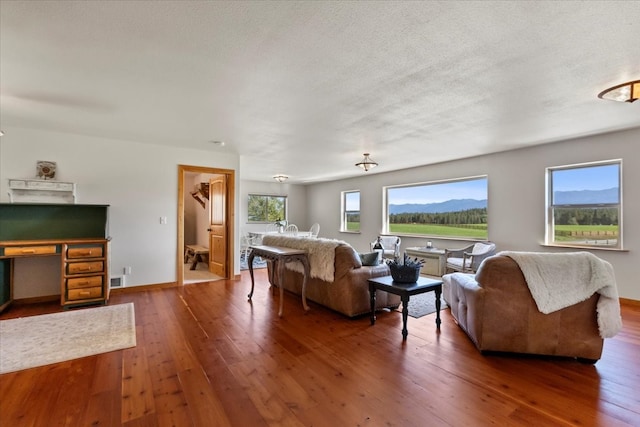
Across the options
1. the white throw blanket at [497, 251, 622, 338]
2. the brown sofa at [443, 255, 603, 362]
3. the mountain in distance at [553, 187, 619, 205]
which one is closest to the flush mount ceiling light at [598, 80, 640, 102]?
the white throw blanket at [497, 251, 622, 338]

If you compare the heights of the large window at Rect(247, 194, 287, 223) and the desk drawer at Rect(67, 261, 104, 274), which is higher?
the large window at Rect(247, 194, 287, 223)

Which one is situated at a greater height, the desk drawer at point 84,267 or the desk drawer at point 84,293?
the desk drawer at point 84,267

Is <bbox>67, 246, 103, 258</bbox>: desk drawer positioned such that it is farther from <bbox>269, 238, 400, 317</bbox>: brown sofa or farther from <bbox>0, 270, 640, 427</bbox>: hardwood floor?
<bbox>269, 238, 400, 317</bbox>: brown sofa

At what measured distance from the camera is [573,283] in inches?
95.7

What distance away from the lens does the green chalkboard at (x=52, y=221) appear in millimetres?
4035

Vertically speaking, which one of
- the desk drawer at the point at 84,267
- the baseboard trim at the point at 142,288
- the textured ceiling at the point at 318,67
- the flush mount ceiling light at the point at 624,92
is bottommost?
the baseboard trim at the point at 142,288

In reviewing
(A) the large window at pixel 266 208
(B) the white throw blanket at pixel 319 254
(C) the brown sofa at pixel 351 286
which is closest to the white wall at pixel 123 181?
(B) the white throw blanket at pixel 319 254

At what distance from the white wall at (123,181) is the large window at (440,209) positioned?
4.69 meters

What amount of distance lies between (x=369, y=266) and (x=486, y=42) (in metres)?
2.54

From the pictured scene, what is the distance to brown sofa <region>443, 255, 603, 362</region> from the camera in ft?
8.01

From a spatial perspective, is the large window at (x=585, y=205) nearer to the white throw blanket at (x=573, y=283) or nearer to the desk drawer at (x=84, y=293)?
the white throw blanket at (x=573, y=283)

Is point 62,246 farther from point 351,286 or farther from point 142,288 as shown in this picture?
point 351,286

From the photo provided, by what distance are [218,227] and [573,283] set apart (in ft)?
18.0

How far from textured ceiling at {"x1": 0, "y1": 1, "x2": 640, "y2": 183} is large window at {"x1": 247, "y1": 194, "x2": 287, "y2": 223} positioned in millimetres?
5552
